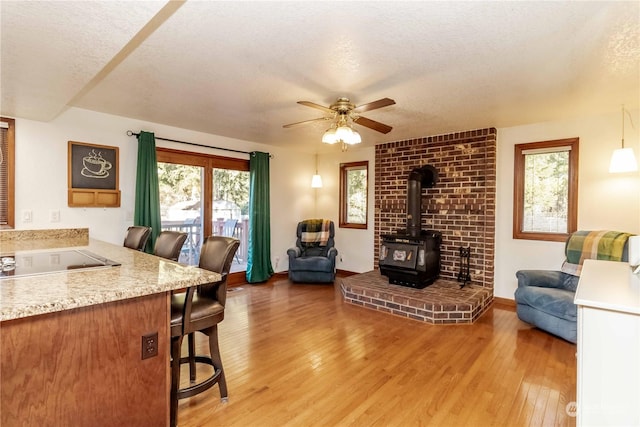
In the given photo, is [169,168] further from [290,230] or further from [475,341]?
[475,341]

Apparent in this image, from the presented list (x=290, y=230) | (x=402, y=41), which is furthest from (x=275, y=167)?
(x=402, y=41)

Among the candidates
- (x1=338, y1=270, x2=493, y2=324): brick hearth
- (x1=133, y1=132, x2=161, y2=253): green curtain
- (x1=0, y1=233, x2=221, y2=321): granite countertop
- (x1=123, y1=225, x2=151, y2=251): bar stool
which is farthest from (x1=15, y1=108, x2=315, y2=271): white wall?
(x1=338, y1=270, x2=493, y2=324): brick hearth

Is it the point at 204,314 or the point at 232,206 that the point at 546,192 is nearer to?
the point at 204,314

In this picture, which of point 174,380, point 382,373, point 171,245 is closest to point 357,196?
point 382,373

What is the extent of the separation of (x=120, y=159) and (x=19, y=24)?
2518 millimetres

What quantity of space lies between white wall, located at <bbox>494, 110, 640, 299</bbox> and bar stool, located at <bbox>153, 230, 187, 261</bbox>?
398 cm

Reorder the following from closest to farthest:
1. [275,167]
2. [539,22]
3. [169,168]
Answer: [539,22], [169,168], [275,167]

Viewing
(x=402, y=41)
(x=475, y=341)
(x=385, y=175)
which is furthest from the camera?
(x=385, y=175)

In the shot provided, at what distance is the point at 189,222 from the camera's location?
4648 millimetres

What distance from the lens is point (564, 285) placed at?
11.4ft

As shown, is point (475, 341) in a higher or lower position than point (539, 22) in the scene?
lower

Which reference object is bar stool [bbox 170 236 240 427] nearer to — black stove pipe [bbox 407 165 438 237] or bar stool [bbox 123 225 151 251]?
bar stool [bbox 123 225 151 251]

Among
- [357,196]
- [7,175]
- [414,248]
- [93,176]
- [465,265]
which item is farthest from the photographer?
[357,196]

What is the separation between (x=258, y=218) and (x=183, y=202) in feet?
3.84
